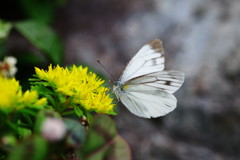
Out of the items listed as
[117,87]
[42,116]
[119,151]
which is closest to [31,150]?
[42,116]

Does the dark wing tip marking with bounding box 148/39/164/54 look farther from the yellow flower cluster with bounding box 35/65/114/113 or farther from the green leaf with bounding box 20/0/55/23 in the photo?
the green leaf with bounding box 20/0/55/23

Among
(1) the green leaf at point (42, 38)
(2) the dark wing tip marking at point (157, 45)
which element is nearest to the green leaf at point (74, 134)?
(2) the dark wing tip marking at point (157, 45)

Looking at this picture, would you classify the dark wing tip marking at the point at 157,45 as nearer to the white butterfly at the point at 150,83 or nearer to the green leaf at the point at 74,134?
the white butterfly at the point at 150,83

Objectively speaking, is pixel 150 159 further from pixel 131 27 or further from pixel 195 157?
pixel 131 27

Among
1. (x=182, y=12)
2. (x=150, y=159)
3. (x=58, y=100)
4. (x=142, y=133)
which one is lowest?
(x=150, y=159)

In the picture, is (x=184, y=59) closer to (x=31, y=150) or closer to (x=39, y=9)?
(x=39, y=9)

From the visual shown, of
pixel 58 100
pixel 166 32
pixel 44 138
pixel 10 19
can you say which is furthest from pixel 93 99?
pixel 10 19
